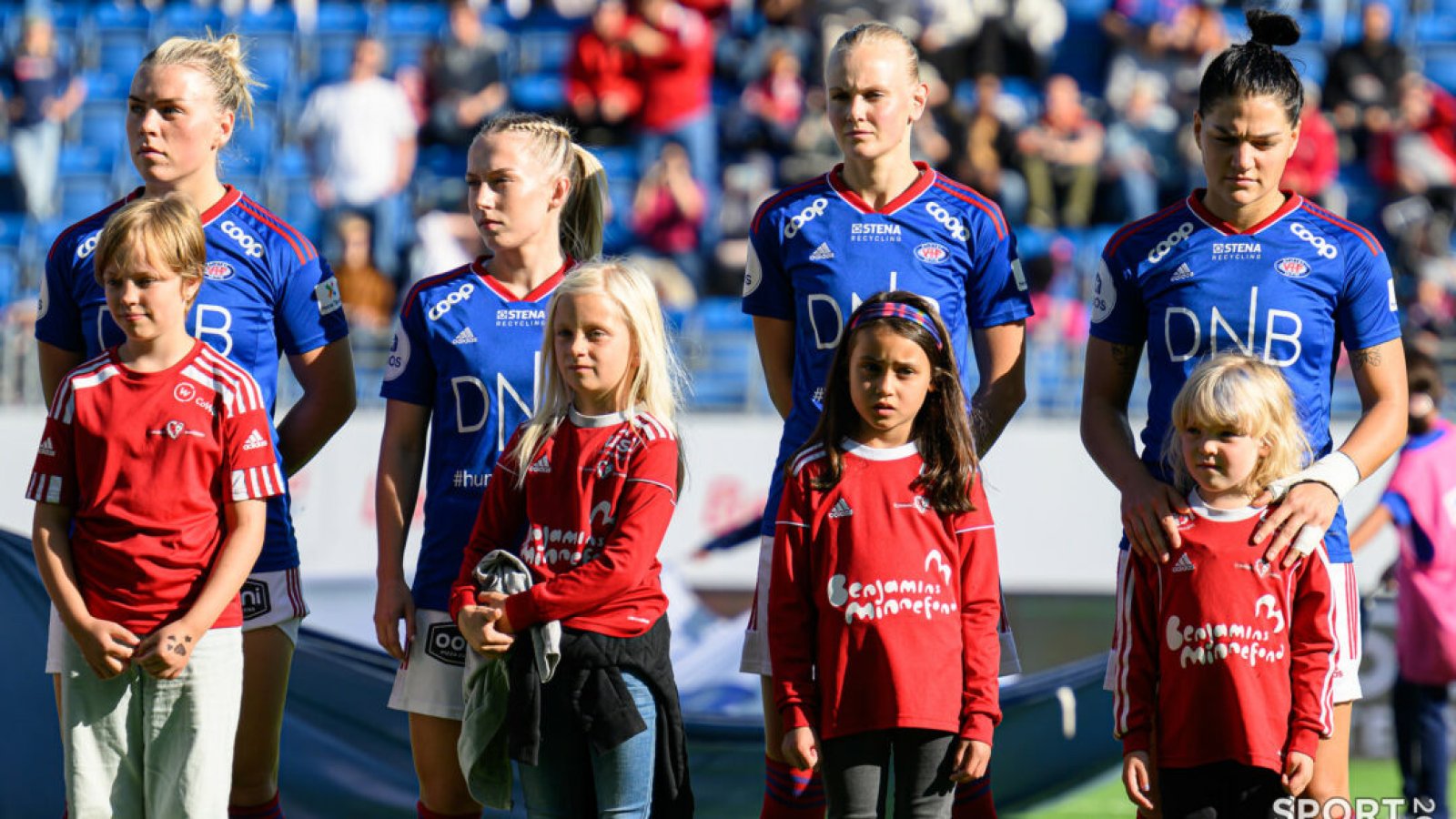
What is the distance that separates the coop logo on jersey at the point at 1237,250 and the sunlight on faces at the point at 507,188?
4.62ft

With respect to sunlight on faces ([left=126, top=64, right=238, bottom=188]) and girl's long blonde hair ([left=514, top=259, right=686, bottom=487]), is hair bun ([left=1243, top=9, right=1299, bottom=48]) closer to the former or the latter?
girl's long blonde hair ([left=514, top=259, right=686, bottom=487])

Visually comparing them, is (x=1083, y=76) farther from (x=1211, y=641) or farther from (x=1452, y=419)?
(x=1211, y=641)

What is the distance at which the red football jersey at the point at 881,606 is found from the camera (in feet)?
10.1

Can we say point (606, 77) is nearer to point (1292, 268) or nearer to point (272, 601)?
point (272, 601)

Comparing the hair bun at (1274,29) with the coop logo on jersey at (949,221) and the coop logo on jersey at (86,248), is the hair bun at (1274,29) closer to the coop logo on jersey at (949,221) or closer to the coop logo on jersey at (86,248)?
the coop logo on jersey at (949,221)

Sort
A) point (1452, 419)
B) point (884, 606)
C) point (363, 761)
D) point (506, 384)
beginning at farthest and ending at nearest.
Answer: point (1452, 419), point (363, 761), point (506, 384), point (884, 606)

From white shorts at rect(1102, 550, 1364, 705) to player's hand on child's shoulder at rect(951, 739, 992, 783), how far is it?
0.34m

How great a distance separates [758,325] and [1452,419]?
4.06 meters

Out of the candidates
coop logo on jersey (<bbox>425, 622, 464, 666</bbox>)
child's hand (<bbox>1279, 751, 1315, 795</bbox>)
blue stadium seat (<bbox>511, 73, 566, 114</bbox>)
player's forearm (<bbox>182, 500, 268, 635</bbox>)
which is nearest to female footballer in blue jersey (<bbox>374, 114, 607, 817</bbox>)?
coop logo on jersey (<bbox>425, 622, 464, 666</bbox>)

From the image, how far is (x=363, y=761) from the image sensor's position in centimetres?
450

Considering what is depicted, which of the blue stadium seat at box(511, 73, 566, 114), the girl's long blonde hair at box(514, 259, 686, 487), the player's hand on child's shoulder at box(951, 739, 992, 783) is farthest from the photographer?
the blue stadium seat at box(511, 73, 566, 114)

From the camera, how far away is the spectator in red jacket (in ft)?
32.1

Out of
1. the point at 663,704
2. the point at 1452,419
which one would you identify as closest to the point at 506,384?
the point at 663,704

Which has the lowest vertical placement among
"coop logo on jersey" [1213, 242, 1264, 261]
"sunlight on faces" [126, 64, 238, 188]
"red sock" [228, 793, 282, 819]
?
"red sock" [228, 793, 282, 819]
